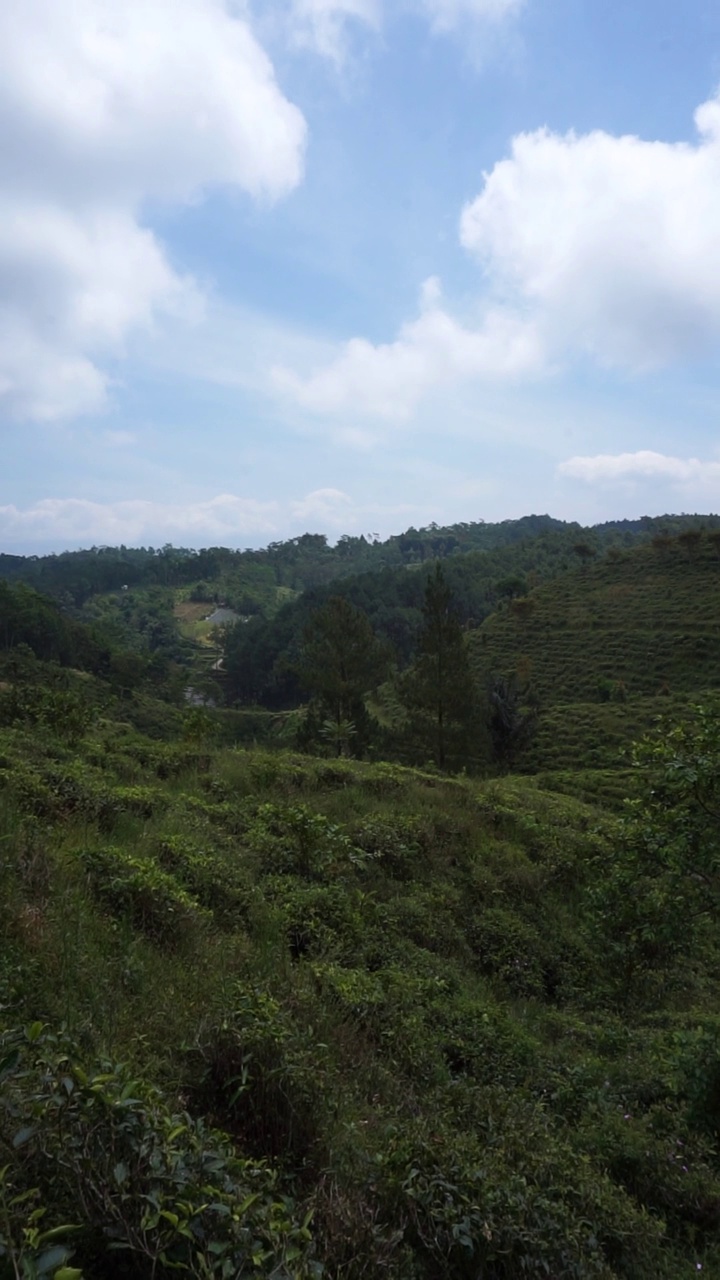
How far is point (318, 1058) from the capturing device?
3164 mm

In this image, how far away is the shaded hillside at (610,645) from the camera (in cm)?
3256

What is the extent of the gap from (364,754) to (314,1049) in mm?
19538

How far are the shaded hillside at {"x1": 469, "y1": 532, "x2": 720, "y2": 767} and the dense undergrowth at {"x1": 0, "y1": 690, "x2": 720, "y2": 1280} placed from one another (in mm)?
23135

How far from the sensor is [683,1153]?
336 centimetres

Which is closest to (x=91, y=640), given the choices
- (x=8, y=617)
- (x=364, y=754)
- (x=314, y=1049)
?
(x=8, y=617)

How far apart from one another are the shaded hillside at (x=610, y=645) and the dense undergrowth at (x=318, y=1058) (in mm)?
23135

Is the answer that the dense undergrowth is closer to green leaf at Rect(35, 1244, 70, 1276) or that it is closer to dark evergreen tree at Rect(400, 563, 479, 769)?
green leaf at Rect(35, 1244, 70, 1276)

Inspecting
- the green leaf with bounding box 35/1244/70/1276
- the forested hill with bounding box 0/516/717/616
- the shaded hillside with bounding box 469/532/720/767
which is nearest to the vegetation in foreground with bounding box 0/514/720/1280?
the green leaf with bounding box 35/1244/70/1276

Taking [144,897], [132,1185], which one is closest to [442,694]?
[144,897]

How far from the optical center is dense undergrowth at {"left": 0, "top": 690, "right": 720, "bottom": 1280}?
1.82 metres

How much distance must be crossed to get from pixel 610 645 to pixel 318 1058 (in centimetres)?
4431

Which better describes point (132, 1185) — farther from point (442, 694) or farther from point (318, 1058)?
point (442, 694)

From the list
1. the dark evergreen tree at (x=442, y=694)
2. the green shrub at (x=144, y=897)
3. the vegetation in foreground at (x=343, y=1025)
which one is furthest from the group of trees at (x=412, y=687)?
the green shrub at (x=144, y=897)

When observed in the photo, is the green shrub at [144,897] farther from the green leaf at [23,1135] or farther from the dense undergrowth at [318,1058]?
the green leaf at [23,1135]
